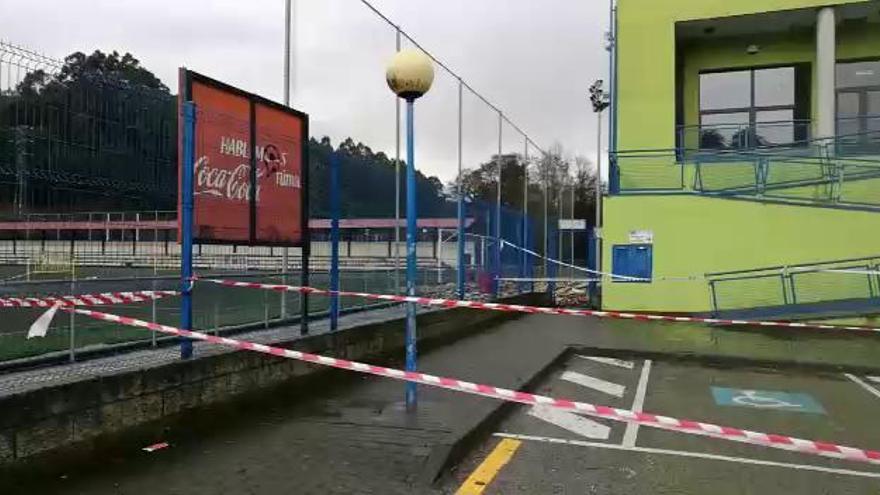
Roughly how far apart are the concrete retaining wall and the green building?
11586 mm

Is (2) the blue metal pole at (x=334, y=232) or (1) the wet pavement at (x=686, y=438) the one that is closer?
(1) the wet pavement at (x=686, y=438)

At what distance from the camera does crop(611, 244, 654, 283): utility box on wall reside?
765 inches

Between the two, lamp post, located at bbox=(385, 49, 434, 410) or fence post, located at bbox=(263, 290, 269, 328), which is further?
fence post, located at bbox=(263, 290, 269, 328)

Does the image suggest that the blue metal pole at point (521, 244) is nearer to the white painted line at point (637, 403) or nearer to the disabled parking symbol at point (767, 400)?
the white painted line at point (637, 403)

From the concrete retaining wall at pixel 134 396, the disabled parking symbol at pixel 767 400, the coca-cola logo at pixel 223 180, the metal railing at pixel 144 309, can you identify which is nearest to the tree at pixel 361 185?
the metal railing at pixel 144 309

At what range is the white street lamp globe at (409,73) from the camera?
24.8ft

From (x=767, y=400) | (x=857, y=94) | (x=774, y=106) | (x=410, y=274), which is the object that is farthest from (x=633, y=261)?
(x=410, y=274)

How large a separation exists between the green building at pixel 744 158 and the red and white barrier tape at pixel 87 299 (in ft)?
43.8

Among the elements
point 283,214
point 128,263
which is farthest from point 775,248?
point 128,263

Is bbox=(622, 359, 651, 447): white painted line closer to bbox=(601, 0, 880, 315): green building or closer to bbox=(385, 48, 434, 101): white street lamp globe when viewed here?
bbox=(385, 48, 434, 101): white street lamp globe

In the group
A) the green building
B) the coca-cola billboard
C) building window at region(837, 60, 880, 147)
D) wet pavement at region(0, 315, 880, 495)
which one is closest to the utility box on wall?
the green building

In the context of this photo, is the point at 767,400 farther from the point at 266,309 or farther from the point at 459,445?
the point at 266,309

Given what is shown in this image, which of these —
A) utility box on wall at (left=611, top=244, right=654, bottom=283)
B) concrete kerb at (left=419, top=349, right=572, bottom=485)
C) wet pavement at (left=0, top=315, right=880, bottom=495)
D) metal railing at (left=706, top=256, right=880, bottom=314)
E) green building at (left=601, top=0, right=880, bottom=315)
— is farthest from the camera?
utility box on wall at (left=611, top=244, right=654, bottom=283)

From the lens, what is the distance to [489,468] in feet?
20.2
